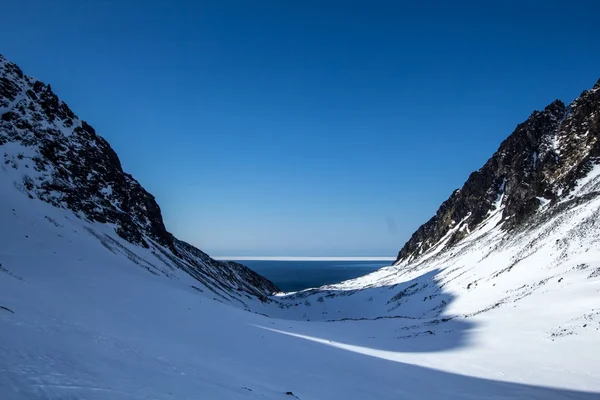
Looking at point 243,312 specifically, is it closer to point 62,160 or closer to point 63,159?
point 62,160

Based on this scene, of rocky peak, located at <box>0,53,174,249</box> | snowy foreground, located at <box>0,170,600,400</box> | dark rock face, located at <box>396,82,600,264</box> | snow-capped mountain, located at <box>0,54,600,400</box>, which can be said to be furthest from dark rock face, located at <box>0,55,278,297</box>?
dark rock face, located at <box>396,82,600,264</box>

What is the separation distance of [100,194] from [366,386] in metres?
56.3

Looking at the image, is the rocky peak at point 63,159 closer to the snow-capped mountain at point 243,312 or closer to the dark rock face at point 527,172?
the snow-capped mountain at point 243,312

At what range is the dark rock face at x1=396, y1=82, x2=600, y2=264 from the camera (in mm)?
60531

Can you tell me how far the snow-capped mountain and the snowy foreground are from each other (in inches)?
4.4

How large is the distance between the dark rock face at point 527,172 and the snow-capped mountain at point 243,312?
0.57 metres

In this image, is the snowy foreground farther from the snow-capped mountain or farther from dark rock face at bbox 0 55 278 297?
dark rock face at bbox 0 55 278 297

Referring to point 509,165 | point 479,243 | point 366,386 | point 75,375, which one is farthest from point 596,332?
point 509,165

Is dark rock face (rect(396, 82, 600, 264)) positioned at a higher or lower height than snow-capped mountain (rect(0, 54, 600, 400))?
higher

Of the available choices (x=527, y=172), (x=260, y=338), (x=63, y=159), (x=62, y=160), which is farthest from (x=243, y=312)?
(x=527, y=172)

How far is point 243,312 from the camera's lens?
108ft

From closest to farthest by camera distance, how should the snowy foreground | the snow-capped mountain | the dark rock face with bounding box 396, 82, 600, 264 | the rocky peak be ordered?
the snowy foreground
the snow-capped mountain
the rocky peak
the dark rock face with bounding box 396, 82, 600, 264

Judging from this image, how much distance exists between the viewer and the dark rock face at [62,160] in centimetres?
4419

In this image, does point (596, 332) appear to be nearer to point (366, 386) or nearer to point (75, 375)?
point (366, 386)
